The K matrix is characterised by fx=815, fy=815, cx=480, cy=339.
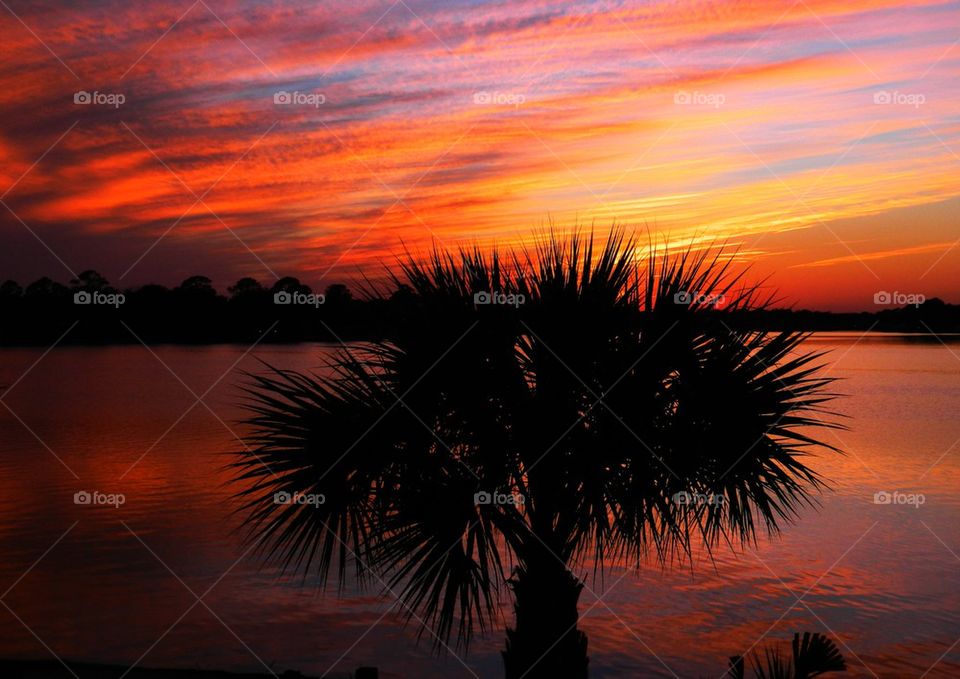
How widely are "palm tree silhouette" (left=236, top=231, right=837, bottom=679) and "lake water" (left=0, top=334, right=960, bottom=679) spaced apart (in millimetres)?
2294

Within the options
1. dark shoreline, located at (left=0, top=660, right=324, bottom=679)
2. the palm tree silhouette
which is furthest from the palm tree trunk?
dark shoreline, located at (left=0, top=660, right=324, bottom=679)

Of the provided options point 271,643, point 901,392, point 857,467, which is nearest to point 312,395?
point 271,643

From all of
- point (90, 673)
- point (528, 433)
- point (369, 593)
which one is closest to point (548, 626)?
point (528, 433)

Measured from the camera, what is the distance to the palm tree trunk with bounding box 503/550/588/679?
7.04 metres

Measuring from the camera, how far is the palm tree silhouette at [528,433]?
22.4 feet

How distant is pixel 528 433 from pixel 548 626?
1703mm

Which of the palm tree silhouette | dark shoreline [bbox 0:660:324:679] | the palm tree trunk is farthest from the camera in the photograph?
dark shoreline [bbox 0:660:324:679]

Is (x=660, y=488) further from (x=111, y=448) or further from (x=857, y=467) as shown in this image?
(x=111, y=448)

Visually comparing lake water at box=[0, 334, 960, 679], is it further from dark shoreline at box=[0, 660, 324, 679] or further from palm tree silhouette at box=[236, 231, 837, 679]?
dark shoreline at box=[0, 660, 324, 679]

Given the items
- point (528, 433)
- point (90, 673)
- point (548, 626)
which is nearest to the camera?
point (528, 433)

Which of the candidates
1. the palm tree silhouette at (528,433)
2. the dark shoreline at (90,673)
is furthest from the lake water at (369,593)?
the dark shoreline at (90,673)

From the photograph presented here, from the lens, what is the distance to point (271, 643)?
14.7 m

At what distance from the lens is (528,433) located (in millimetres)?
6957

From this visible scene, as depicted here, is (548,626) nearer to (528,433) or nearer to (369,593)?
(528,433)
